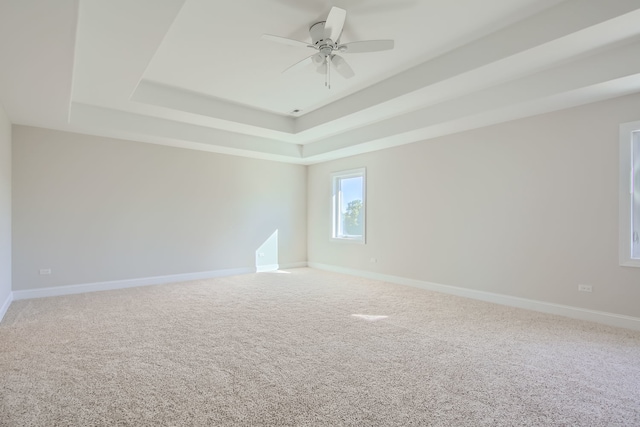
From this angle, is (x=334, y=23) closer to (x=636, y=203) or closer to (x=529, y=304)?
(x=636, y=203)

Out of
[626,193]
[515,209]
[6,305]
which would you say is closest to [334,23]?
[515,209]

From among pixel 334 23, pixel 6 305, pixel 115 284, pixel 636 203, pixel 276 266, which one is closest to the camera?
pixel 334 23

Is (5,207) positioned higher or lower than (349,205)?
lower

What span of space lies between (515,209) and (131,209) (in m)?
5.73

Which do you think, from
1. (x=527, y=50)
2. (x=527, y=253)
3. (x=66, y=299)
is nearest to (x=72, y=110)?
(x=66, y=299)

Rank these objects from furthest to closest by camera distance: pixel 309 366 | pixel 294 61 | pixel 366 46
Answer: pixel 294 61, pixel 366 46, pixel 309 366

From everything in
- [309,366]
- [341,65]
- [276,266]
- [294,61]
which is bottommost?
[309,366]

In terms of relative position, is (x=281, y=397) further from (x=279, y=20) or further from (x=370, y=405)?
(x=279, y=20)

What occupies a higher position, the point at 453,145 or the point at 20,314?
the point at 453,145

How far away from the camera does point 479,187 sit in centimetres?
473

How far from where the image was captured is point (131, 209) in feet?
18.1

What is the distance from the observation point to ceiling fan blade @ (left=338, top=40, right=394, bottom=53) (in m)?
2.91

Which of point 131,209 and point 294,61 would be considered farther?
point 131,209

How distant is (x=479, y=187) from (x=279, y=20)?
134 inches
